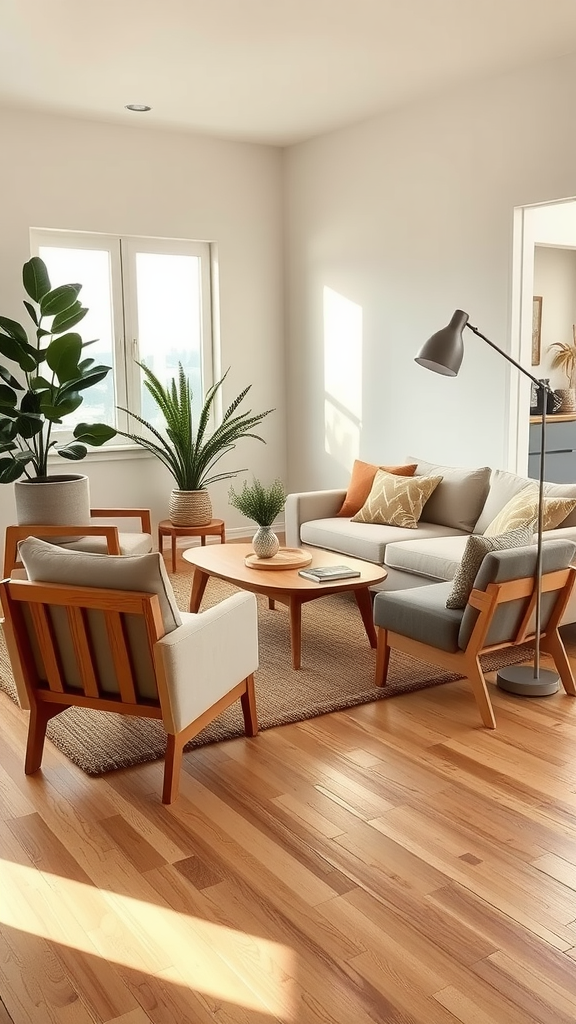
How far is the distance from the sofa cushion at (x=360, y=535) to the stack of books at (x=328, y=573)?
65 cm

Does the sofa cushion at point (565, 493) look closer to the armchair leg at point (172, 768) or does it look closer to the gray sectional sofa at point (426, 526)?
the gray sectional sofa at point (426, 526)

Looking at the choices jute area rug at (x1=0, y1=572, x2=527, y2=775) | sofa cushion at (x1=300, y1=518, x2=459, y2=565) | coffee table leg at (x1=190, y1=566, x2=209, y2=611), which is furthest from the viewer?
sofa cushion at (x1=300, y1=518, x2=459, y2=565)

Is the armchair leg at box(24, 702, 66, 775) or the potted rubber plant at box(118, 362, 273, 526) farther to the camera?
the potted rubber plant at box(118, 362, 273, 526)

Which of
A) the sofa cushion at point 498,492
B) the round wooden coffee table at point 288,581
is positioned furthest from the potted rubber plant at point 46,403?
the sofa cushion at point 498,492

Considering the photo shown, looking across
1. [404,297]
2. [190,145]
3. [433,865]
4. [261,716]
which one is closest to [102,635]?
[261,716]

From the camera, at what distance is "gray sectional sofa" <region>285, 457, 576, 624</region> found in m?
4.51

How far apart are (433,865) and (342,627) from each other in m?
2.24

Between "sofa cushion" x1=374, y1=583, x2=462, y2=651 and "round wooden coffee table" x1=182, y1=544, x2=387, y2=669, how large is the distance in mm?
277

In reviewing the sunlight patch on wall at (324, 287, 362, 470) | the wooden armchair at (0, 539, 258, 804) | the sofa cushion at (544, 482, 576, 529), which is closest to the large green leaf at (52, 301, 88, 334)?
the sunlight patch on wall at (324, 287, 362, 470)

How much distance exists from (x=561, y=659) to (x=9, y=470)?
3.14 meters

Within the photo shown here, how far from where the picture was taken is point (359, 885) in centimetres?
242

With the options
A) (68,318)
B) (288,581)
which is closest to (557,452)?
(288,581)

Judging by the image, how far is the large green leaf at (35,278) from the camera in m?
5.28

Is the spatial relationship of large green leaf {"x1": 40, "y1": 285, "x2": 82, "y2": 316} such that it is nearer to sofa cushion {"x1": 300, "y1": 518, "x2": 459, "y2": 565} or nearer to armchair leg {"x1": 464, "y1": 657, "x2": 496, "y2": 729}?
sofa cushion {"x1": 300, "y1": 518, "x2": 459, "y2": 565}
